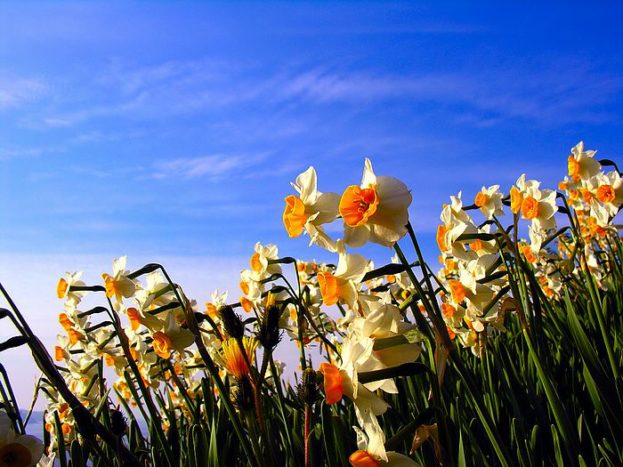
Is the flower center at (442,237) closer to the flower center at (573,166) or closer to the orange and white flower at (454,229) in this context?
the orange and white flower at (454,229)

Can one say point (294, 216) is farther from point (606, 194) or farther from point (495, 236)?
point (606, 194)

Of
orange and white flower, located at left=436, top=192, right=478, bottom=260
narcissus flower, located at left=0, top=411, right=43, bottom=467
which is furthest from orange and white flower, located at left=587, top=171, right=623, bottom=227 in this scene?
narcissus flower, located at left=0, top=411, right=43, bottom=467

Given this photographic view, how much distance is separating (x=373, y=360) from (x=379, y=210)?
53 centimetres

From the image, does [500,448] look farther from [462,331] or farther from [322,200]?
[462,331]

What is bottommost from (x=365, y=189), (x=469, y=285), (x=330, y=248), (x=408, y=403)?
(x=408, y=403)

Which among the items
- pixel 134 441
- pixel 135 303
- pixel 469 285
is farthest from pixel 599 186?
pixel 134 441

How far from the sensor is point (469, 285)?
3.01 metres

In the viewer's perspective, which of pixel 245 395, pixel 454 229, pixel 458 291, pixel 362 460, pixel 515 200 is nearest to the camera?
pixel 362 460

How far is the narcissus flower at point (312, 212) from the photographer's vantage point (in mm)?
1872

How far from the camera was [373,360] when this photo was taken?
1420mm

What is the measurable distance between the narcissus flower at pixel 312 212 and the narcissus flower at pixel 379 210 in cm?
10

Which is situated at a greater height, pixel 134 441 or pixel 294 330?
pixel 294 330

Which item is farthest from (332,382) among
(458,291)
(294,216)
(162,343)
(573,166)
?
(573,166)

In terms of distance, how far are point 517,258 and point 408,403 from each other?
1444 mm
